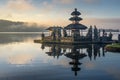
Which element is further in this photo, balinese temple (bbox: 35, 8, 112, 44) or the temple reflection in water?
balinese temple (bbox: 35, 8, 112, 44)

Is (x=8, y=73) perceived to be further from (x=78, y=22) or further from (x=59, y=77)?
(x=78, y=22)

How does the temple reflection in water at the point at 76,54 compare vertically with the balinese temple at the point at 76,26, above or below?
below

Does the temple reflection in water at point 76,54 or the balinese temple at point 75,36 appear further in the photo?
the balinese temple at point 75,36

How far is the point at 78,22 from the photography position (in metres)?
150

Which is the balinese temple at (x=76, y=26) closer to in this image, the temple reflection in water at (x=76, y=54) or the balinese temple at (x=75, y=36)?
the balinese temple at (x=75, y=36)

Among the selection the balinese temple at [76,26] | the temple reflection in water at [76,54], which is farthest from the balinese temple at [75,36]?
the temple reflection in water at [76,54]

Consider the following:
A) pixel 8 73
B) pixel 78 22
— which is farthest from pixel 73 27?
pixel 8 73

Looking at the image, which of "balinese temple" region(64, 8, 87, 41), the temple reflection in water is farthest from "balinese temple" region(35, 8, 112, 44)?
the temple reflection in water

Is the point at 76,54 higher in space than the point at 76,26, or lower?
lower

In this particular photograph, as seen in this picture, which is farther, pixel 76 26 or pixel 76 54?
pixel 76 26

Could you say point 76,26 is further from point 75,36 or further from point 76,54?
point 76,54

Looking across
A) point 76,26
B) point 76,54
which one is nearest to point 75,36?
point 76,26

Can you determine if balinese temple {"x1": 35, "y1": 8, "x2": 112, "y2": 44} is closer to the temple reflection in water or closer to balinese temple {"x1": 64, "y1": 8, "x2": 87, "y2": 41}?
balinese temple {"x1": 64, "y1": 8, "x2": 87, "y2": 41}

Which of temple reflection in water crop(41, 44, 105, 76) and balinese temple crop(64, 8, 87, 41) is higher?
balinese temple crop(64, 8, 87, 41)
